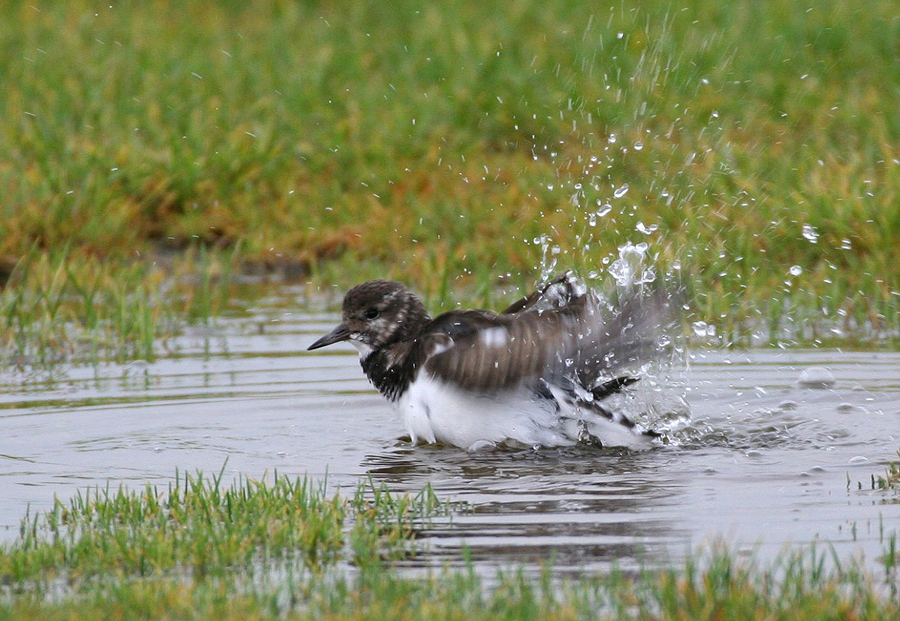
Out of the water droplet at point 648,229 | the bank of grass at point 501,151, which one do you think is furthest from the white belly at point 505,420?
the water droplet at point 648,229

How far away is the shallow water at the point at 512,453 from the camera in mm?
4762

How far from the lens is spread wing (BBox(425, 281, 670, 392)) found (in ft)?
20.2

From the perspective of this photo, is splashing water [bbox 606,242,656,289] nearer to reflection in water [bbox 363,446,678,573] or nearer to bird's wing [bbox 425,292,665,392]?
bird's wing [bbox 425,292,665,392]

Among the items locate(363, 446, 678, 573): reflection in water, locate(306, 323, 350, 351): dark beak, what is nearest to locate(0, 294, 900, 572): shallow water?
locate(363, 446, 678, 573): reflection in water

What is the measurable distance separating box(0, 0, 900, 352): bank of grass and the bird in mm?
2158

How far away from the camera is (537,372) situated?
20.3ft

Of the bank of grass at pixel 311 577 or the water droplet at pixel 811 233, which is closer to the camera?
the bank of grass at pixel 311 577

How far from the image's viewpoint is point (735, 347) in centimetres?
822

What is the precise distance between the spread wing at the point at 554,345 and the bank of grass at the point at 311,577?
3.81 ft

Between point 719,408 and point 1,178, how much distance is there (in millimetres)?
5603

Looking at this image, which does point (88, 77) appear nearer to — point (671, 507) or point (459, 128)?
point (459, 128)

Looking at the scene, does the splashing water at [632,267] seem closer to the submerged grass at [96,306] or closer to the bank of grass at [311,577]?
the submerged grass at [96,306]

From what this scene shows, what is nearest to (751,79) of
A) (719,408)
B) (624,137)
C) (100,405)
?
(624,137)

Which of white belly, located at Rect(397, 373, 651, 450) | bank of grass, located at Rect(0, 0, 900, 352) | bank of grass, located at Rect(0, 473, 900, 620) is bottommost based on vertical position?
bank of grass, located at Rect(0, 473, 900, 620)
